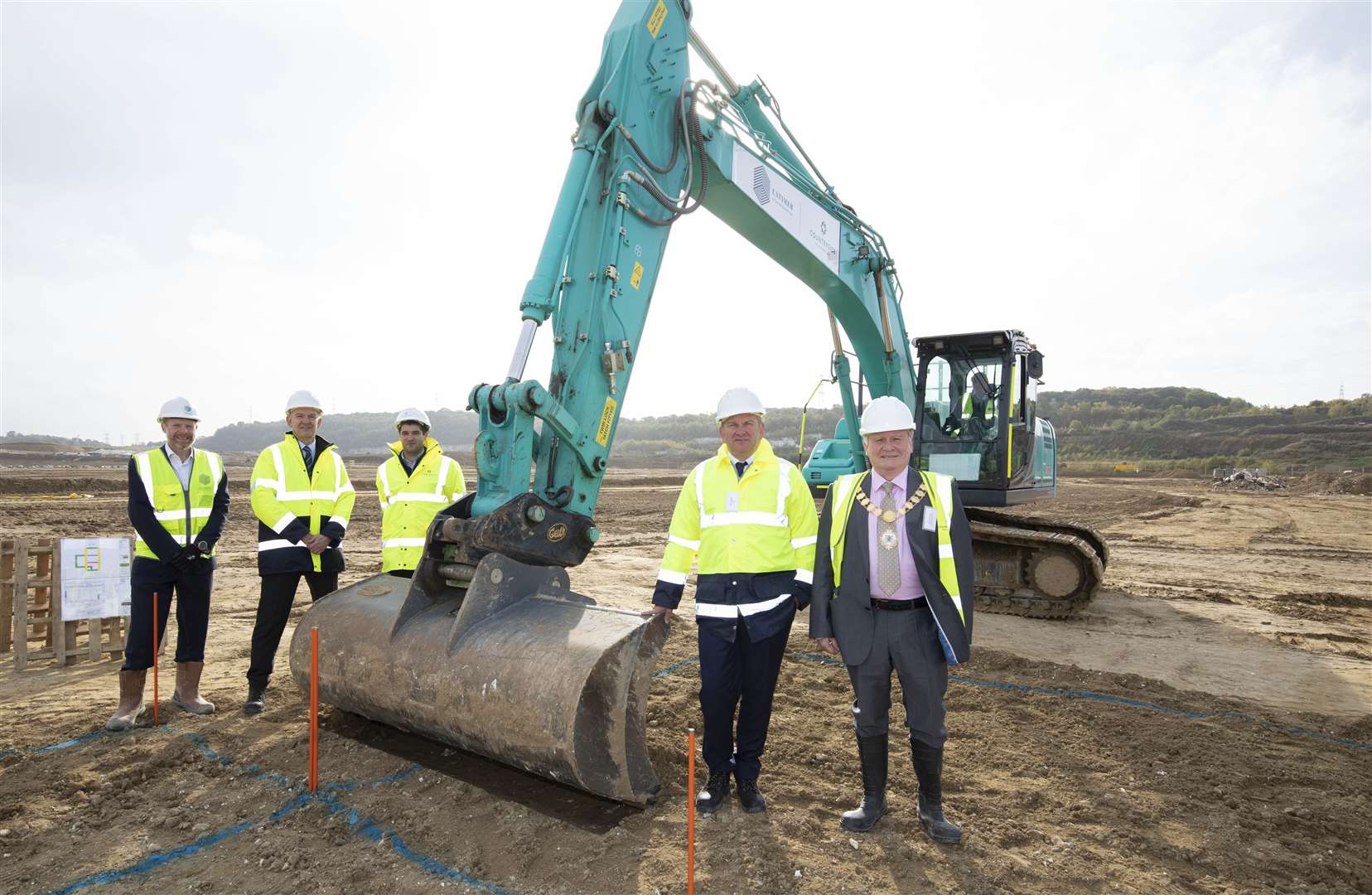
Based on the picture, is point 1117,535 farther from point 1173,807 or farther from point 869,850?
point 869,850

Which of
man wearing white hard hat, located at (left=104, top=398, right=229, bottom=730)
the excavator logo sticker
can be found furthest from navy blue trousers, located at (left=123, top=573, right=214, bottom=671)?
the excavator logo sticker

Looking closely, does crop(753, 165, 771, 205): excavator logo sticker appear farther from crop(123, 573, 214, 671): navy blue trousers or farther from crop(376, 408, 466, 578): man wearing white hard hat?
crop(123, 573, 214, 671): navy blue trousers

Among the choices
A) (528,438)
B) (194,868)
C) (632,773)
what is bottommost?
(194,868)

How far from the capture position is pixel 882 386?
865 cm

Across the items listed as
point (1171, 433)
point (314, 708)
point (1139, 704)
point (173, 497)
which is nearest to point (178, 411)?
point (173, 497)

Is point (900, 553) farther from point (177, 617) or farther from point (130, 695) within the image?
point (130, 695)

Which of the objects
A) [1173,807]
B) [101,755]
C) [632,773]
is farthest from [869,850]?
[101,755]

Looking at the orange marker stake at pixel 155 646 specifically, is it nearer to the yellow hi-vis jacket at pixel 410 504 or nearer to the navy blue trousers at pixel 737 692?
the yellow hi-vis jacket at pixel 410 504

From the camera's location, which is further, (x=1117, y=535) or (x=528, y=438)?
(x=1117, y=535)

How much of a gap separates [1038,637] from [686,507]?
5299 mm

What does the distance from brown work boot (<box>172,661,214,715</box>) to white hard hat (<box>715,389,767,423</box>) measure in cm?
364

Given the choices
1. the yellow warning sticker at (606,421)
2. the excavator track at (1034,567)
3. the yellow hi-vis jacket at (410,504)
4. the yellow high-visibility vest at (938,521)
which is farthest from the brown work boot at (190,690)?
the excavator track at (1034,567)

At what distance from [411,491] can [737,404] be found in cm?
247

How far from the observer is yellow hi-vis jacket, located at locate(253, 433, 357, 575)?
5.02 m
